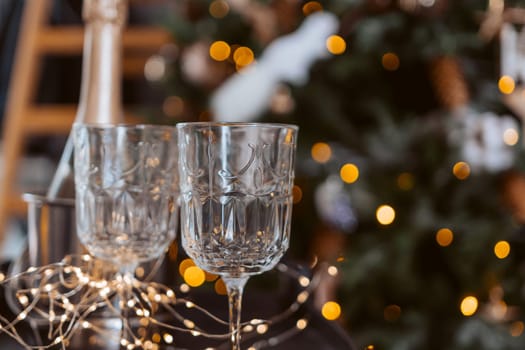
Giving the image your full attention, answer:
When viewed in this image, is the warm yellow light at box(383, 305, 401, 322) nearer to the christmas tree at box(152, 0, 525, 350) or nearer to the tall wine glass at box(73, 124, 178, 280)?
the christmas tree at box(152, 0, 525, 350)

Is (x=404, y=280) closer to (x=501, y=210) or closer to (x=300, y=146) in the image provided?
(x=501, y=210)

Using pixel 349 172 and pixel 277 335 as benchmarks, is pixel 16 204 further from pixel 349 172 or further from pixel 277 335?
pixel 277 335

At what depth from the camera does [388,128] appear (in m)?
1.17

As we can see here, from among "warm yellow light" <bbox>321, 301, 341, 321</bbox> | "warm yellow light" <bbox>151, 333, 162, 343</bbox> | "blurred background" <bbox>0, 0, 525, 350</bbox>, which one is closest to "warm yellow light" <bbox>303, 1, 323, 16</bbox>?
"blurred background" <bbox>0, 0, 525, 350</bbox>

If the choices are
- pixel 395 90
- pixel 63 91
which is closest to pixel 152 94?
pixel 63 91

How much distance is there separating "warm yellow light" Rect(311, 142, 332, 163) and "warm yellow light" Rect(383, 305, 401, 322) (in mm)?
345

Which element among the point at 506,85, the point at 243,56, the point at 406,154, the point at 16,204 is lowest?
the point at 16,204

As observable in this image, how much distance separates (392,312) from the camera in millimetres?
1256

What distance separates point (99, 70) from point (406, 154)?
743mm

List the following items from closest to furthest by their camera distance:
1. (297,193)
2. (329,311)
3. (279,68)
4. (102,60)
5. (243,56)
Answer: (102,60)
(329,311)
(279,68)
(297,193)
(243,56)

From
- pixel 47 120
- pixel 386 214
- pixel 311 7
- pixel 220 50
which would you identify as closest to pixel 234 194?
pixel 386 214

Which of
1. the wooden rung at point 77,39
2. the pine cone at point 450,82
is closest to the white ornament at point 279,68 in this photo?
the pine cone at point 450,82

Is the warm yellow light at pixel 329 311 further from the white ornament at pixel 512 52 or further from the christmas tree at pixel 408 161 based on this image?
the white ornament at pixel 512 52

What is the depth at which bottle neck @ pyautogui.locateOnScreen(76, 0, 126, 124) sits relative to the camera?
56 cm
